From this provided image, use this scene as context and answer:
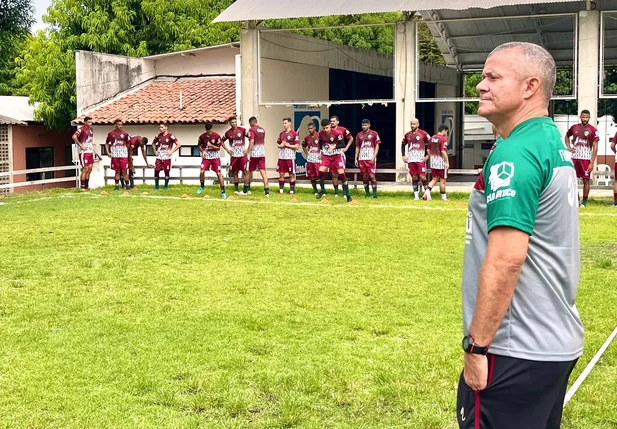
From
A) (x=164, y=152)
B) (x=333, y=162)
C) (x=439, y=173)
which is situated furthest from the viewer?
(x=164, y=152)

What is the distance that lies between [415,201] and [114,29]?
20.8 meters

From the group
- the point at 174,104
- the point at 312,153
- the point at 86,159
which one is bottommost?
the point at 86,159

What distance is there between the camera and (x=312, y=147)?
22719 mm

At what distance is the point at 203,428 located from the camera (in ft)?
17.4

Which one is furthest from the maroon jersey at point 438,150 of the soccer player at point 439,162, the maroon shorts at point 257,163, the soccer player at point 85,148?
the soccer player at point 85,148

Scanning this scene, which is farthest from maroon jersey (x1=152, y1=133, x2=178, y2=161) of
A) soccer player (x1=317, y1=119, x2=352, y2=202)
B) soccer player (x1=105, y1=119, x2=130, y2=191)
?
soccer player (x1=317, y1=119, x2=352, y2=202)

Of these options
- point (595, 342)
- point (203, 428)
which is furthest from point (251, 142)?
point (203, 428)

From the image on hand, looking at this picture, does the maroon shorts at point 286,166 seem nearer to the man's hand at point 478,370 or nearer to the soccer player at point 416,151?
the soccer player at point 416,151

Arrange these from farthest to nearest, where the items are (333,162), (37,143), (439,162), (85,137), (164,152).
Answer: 1. (37,143)
2. (164,152)
3. (85,137)
4. (333,162)
5. (439,162)

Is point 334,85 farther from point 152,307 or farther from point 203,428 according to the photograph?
point 203,428

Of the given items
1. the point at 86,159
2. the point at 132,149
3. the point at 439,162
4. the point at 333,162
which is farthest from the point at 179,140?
the point at 439,162

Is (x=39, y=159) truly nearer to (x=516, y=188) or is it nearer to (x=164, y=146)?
(x=164, y=146)

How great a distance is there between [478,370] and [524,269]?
412 millimetres

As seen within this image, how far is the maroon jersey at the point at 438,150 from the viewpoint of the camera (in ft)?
70.2
